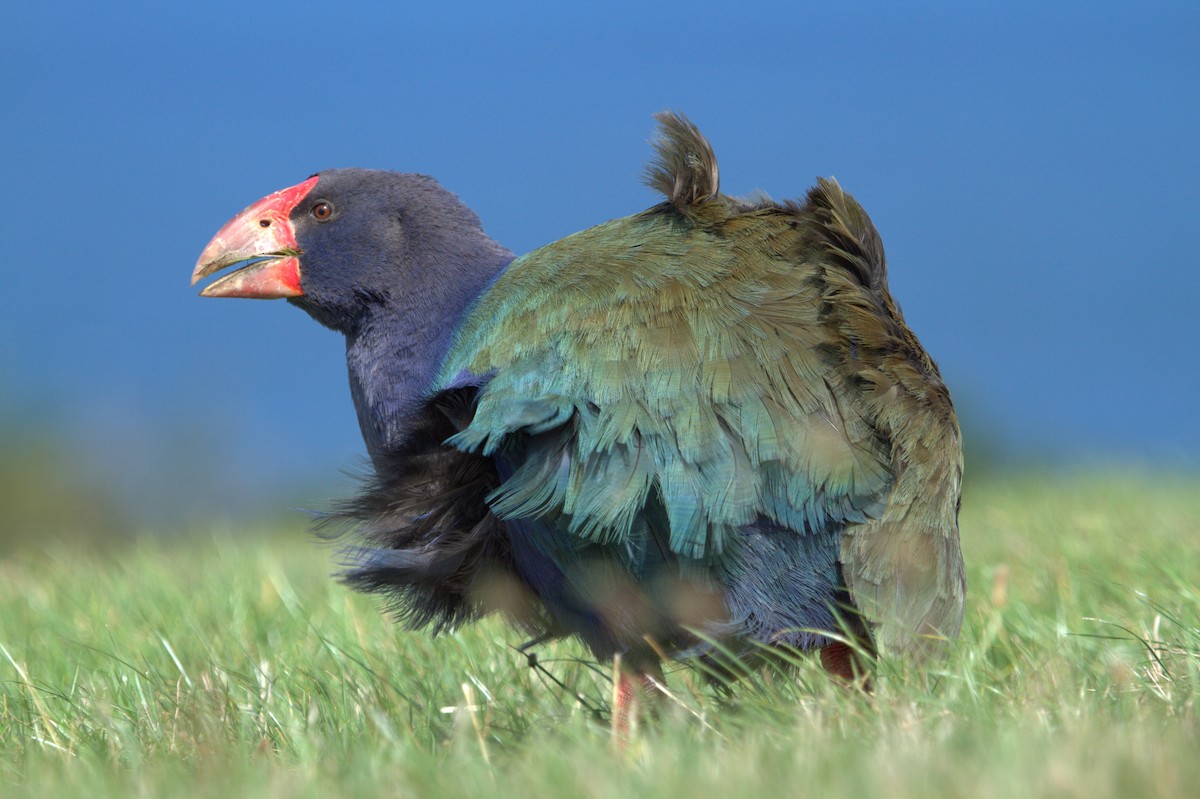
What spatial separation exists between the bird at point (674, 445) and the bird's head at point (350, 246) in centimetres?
5

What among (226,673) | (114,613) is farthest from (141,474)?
(226,673)

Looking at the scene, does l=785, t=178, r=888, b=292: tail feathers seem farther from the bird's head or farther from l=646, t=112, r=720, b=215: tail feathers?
the bird's head

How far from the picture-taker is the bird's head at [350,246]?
2855 millimetres

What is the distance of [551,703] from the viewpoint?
9.23 ft

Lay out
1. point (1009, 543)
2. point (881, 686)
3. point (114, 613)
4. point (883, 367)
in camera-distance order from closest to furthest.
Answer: point (881, 686), point (883, 367), point (114, 613), point (1009, 543)

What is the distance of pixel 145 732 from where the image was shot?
103 inches

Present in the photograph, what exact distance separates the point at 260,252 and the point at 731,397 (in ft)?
4.28

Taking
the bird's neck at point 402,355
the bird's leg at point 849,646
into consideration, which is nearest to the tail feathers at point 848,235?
the bird's leg at point 849,646

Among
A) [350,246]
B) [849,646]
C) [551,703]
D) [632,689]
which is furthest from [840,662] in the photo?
[350,246]

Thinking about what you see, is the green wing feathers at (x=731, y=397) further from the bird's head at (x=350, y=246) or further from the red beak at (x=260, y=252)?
the red beak at (x=260, y=252)

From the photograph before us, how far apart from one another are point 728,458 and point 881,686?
0.49m

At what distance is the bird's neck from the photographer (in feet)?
8.78

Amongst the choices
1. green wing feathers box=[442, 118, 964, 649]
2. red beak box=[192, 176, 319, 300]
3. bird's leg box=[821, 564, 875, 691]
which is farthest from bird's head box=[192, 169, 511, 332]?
bird's leg box=[821, 564, 875, 691]

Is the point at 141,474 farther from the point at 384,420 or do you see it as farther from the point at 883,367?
the point at 883,367
